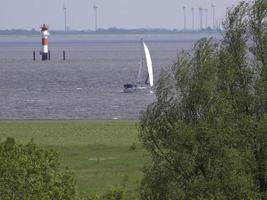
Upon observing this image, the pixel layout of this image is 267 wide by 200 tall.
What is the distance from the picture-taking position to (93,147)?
180 feet

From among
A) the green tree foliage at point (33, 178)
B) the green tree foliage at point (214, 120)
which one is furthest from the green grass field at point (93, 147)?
the green tree foliage at point (33, 178)

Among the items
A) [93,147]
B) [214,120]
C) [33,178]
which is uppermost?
[214,120]

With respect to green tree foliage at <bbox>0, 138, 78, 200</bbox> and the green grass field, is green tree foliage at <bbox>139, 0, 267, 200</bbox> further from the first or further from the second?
the green grass field

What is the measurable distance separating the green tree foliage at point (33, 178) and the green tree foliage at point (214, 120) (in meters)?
3.26

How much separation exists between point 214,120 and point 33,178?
19.0ft

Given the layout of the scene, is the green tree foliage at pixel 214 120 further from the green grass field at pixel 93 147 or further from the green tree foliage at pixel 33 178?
the green grass field at pixel 93 147

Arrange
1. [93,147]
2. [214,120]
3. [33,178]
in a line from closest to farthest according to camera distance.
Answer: [33,178] < [214,120] < [93,147]

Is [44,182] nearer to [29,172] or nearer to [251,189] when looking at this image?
[29,172]

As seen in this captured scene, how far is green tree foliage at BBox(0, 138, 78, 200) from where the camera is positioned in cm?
2456

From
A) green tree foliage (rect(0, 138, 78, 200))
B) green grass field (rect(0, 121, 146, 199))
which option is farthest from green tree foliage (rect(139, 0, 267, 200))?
green grass field (rect(0, 121, 146, 199))

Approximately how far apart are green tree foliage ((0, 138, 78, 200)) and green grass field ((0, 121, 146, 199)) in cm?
954

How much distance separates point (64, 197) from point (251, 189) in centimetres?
513

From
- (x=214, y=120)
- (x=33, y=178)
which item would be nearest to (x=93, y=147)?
(x=214, y=120)

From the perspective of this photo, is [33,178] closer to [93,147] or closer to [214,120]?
[214,120]
